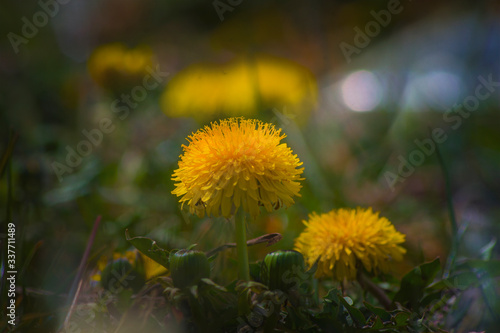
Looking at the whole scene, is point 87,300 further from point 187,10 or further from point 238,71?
point 187,10

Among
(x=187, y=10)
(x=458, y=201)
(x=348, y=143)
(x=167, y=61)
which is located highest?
(x=187, y=10)

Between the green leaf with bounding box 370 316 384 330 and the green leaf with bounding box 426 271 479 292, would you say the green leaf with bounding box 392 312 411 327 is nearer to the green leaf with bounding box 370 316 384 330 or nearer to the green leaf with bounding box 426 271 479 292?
the green leaf with bounding box 370 316 384 330

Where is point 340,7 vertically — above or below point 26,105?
above

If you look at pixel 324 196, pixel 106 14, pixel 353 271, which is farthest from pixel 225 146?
pixel 106 14

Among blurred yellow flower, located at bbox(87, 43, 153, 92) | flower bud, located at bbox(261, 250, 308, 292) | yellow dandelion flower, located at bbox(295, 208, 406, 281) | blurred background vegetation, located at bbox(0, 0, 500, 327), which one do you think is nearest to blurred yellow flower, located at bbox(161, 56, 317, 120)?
blurred background vegetation, located at bbox(0, 0, 500, 327)

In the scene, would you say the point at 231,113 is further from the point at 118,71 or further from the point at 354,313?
the point at 354,313

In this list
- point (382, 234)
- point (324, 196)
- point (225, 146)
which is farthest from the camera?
point (324, 196)
